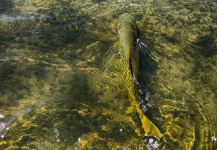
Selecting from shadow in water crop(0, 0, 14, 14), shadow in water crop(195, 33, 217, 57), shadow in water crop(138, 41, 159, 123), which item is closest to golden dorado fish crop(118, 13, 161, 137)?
shadow in water crop(138, 41, 159, 123)

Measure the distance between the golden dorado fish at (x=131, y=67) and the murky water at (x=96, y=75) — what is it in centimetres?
25

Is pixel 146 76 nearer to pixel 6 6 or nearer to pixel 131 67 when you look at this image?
pixel 131 67

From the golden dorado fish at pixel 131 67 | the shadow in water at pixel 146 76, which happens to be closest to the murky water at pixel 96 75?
the shadow in water at pixel 146 76

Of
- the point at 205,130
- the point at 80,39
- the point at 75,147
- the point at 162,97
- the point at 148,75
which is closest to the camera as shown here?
the point at 75,147

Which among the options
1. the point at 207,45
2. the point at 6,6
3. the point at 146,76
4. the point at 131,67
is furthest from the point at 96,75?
the point at 6,6

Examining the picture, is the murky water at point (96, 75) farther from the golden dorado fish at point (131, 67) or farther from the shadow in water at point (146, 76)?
the golden dorado fish at point (131, 67)

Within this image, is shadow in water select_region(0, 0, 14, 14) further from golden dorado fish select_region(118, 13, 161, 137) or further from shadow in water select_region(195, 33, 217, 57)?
shadow in water select_region(195, 33, 217, 57)

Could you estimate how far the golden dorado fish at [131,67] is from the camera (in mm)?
4648

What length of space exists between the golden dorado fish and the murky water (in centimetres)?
25

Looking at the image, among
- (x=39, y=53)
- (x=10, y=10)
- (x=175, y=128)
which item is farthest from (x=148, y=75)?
(x=10, y=10)

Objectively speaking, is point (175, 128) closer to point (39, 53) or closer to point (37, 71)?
point (37, 71)

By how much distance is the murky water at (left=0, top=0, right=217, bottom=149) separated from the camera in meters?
4.81

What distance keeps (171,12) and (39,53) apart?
4040 millimetres

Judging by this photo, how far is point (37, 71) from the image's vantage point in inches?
229
